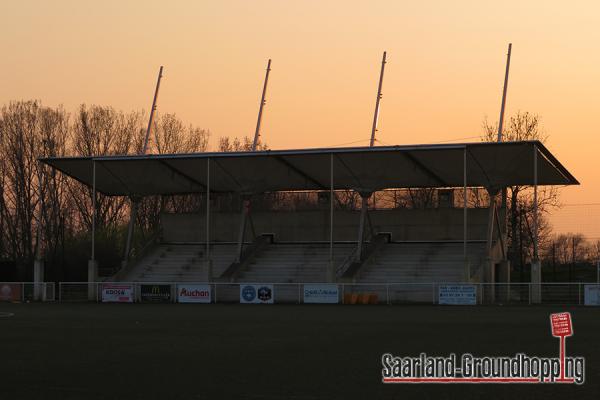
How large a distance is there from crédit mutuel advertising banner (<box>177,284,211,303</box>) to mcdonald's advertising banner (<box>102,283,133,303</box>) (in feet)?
10.3

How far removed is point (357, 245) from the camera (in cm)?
6594

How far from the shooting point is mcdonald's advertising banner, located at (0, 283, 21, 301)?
61.1 m

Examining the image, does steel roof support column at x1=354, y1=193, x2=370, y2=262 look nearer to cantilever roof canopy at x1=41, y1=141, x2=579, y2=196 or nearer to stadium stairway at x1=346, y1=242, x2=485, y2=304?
stadium stairway at x1=346, y1=242, x2=485, y2=304

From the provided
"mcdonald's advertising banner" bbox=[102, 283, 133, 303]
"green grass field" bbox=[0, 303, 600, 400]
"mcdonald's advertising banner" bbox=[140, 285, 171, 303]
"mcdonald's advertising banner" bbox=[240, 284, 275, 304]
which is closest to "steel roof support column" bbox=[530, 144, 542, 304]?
"green grass field" bbox=[0, 303, 600, 400]

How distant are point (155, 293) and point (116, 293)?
2.50 meters

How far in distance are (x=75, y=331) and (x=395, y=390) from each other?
17238mm

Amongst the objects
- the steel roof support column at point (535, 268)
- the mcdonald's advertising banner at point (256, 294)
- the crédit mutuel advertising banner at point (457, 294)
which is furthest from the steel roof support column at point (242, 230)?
the steel roof support column at point (535, 268)

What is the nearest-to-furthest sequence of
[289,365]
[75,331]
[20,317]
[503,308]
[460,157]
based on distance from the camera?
1. [289,365]
2. [75,331]
3. [20,317]
4. [503,308]
5. [460,157]

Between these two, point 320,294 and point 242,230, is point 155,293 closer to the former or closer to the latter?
point 320,294

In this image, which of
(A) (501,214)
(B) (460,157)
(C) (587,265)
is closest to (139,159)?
(B) (460,157)

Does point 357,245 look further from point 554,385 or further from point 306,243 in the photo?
point 554,385

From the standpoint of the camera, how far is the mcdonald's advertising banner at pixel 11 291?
61.1m

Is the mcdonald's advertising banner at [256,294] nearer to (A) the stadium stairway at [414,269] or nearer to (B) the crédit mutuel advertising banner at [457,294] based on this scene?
(A) the stadium stairway at [414,269]

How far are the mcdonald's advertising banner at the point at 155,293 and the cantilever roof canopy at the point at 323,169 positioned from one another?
761 cm
